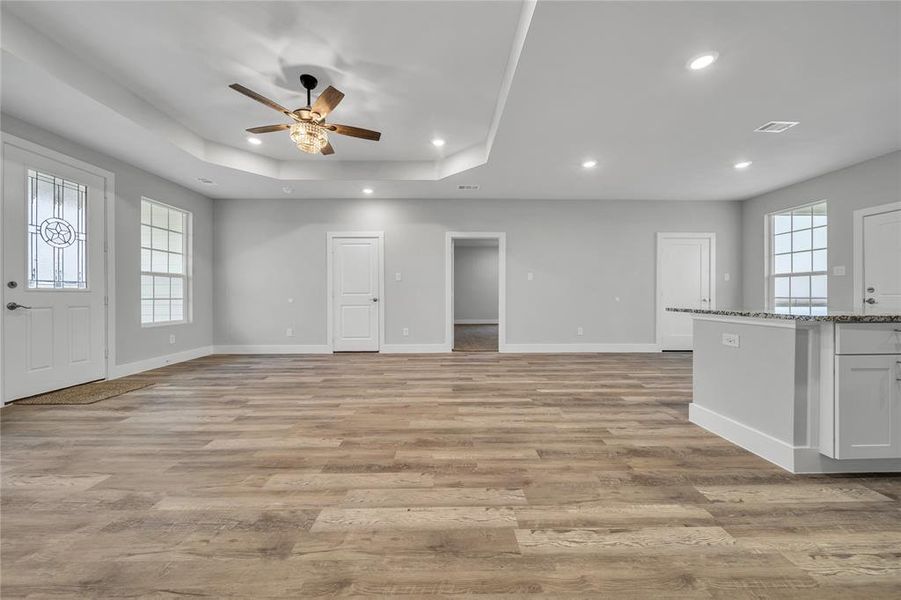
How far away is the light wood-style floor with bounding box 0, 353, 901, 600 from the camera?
1197 millimetres

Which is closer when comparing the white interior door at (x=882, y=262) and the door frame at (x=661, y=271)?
the white interior door at (x=882, y=262)

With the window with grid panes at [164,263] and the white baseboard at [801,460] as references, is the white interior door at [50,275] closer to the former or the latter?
the window with grid panes at [164,263]

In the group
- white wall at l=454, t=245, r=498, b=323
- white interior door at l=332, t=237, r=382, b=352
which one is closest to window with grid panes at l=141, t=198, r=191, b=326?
white interior door at l=332, t=237, r=382, b=352

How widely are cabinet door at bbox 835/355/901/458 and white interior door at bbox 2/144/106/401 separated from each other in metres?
6.13

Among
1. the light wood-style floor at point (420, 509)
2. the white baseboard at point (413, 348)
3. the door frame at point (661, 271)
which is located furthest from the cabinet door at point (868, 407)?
the white baseboard at point (413, 348)

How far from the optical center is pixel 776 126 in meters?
3.29

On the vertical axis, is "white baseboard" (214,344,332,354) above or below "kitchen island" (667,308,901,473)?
below

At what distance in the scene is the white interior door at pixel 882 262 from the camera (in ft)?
12.6

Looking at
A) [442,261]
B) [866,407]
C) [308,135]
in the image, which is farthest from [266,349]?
[866,407]

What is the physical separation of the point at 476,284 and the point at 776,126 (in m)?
8.48

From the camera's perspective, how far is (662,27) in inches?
80.1

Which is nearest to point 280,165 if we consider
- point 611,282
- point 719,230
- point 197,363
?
point 197,363

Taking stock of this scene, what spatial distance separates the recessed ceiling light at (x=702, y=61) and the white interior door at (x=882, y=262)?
11.7ft

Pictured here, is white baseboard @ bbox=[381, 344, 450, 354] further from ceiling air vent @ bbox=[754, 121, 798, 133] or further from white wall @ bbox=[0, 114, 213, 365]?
ceiling air vent @ bbox=[754, 121, 798, 133]
